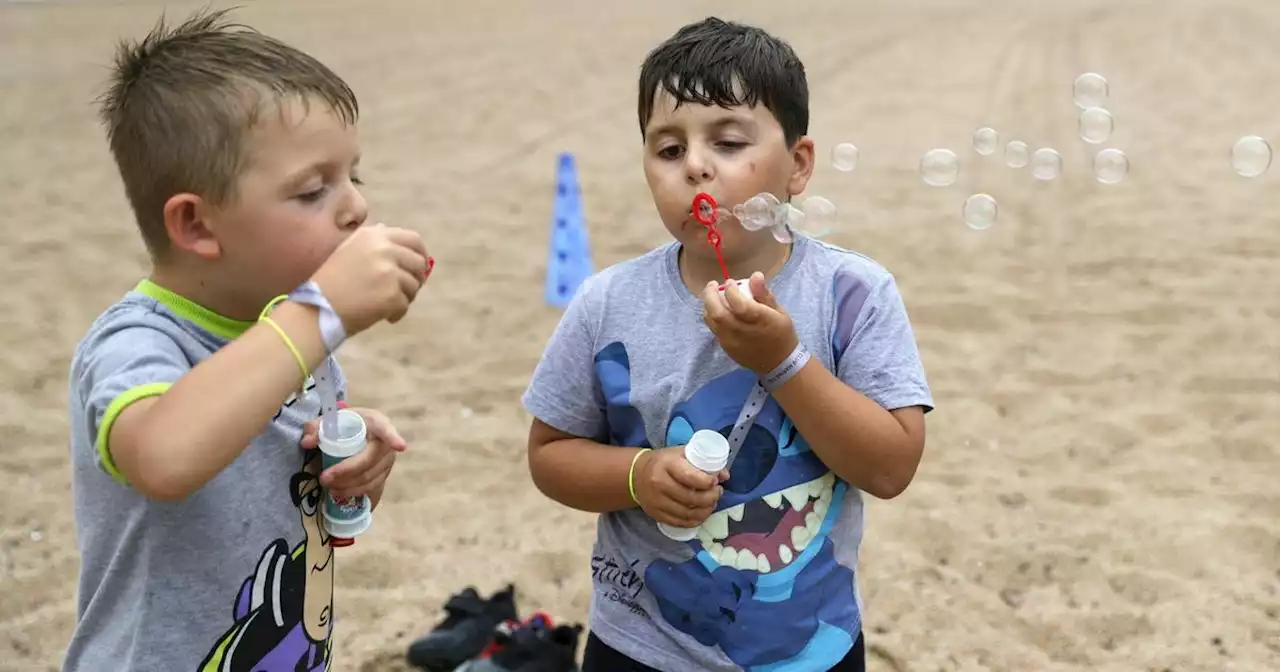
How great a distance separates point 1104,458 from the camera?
12.4 feet

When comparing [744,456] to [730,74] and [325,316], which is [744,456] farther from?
[325,316]

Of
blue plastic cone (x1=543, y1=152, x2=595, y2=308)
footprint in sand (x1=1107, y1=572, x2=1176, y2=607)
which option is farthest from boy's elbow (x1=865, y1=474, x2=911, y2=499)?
blue plastic cone (x1=543, y1=152, x2=595, y2=308)

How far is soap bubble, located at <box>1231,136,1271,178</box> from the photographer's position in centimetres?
268

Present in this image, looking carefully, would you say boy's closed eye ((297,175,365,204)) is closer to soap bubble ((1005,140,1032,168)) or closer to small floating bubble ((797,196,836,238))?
small floating bubble ((797,196,836,238))

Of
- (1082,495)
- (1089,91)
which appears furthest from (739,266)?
(1082,495)

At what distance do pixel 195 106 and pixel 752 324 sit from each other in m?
0.84

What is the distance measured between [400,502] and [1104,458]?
2316 millimetres

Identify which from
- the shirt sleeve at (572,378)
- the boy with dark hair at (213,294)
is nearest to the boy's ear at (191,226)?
the boy with dark hair at (213,294)

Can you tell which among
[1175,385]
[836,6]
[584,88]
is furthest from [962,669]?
[836,6]

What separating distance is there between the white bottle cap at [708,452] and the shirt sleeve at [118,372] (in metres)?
0.73

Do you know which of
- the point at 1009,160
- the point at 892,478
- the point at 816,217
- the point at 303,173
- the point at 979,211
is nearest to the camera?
the point at 303,173

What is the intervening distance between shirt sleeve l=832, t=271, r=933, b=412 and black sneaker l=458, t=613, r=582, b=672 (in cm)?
116

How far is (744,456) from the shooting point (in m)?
1.85

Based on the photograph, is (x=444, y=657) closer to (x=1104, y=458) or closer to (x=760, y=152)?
(x=760, y=152)
